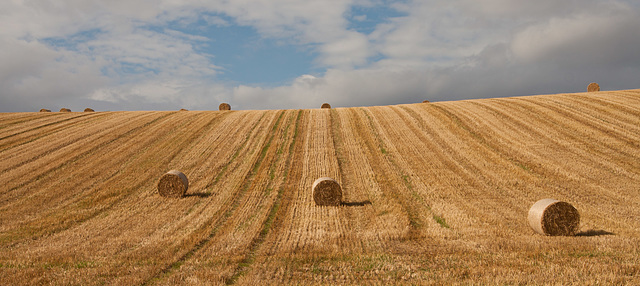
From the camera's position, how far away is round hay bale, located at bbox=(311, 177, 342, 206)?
1526 cm

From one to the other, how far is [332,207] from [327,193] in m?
0.57

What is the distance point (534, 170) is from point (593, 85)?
82.6 ft

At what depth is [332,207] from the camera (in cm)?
1506

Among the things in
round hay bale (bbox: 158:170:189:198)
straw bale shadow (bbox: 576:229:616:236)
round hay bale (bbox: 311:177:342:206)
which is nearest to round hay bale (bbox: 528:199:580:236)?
straw bale shadow (bbox: 576:229:616:236)

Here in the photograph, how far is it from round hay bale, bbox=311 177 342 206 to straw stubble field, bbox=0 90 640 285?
34 cm

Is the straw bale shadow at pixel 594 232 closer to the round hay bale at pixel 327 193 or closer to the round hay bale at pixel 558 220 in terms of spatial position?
the round hay bale at pixel 558 220

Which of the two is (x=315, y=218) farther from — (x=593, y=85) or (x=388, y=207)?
(x=593, y=85)

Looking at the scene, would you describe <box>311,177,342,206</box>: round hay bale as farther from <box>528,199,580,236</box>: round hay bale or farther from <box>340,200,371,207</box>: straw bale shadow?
<box>528,199,580,236</box>: round hay bale

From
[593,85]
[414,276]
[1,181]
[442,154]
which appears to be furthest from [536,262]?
[593,85]

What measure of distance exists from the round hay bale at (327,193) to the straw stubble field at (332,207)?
0.34m

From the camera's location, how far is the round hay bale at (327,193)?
601 inches

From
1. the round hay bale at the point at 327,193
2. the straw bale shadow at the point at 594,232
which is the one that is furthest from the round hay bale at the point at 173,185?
the straw bale shadow at the point at 594,232

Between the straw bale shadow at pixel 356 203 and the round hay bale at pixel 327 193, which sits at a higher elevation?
the round hay bale at pixel 327 193

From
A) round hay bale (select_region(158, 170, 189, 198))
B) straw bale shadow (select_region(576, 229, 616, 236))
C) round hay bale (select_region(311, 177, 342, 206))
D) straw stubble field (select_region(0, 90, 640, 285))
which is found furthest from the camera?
round hay bale (select_region(158, 170, 189, 198))
